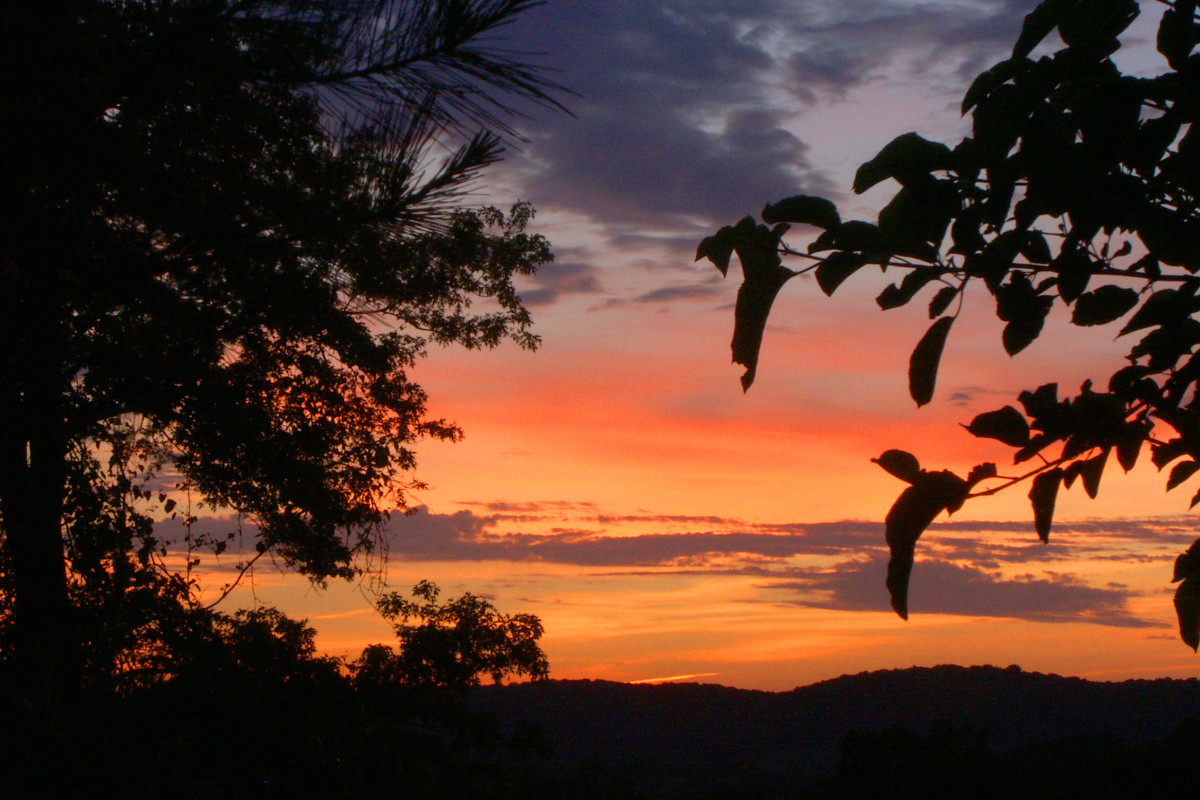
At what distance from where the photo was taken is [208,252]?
7.68 meters

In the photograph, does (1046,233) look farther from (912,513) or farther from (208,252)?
(208,252)

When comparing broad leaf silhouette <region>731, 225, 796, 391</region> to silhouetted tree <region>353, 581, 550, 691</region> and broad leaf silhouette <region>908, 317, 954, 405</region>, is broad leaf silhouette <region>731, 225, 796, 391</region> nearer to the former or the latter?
broad leaf silhouette <region>908, 317, 954, 405</region>

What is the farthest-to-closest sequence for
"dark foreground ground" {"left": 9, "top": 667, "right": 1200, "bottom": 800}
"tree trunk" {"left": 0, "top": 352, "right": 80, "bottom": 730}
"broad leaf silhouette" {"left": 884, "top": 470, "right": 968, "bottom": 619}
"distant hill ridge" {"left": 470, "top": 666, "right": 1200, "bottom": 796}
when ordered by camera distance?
"distant hill ridge" {"left": 470, "top": 666, "right": 1200, "bottom": 796}, "tree trunk" {"left": 0, "top": 352, "right": 80, "bottom": 730}, "dark foreground ground" {"left": 9, "top": 667, "right": 1200, "bottom": 800}, "broad leaf silhouette" {"left": 884, "top": 470, "right": 968, "bottom": 619}

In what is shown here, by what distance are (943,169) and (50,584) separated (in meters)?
8.04

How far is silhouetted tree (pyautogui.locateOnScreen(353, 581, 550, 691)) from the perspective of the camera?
27.1 feet

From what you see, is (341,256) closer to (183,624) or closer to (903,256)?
(183,624)

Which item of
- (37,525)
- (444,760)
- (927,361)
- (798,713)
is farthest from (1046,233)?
(798,713)

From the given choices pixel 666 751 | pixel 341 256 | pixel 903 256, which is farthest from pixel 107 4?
pixel 666 751

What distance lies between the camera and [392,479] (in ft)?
32.4

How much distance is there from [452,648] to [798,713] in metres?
14.4

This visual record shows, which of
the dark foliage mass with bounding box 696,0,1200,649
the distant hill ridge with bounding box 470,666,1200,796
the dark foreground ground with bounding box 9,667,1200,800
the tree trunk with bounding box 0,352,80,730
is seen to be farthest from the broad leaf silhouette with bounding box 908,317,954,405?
the distant hill ridge with bounding box 470,666,1200,796

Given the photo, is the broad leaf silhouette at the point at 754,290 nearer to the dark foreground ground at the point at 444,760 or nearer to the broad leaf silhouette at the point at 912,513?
the broad leaf silhouette at the point at 912,513

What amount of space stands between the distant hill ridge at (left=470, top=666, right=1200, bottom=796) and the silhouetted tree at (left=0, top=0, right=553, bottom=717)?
7.94 metres

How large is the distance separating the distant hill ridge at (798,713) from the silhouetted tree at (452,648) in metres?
5.82
